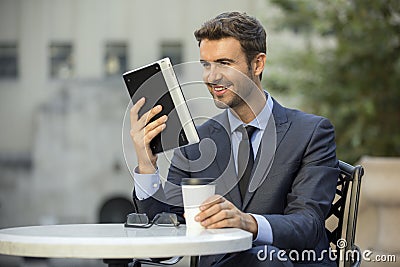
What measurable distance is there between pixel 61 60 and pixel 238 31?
20343 mm

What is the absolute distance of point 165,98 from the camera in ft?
5.91

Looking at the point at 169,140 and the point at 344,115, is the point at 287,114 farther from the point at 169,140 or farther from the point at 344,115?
the point at 344,115

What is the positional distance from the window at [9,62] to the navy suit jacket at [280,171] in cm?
2076

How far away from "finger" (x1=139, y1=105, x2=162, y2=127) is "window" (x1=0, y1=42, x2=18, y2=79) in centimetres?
2096

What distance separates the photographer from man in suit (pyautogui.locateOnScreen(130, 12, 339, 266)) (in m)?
1.83

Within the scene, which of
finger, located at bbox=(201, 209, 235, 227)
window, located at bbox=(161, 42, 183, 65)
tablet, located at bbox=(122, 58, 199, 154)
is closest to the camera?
finger, located at bbox=(201, 209, 235, 227)

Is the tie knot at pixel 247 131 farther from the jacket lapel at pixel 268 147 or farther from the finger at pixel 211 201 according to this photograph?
the finger at pixel 211 201

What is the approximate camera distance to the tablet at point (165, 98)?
5.86ft

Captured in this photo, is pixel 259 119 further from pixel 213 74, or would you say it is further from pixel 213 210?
pixel 213 210

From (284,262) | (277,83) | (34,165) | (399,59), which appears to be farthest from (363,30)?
(34,165)

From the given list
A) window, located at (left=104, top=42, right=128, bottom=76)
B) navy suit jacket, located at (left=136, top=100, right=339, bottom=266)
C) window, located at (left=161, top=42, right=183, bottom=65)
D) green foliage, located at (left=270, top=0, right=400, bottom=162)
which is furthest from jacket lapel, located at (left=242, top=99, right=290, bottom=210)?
window, located at (left=161, top=42, right=183, bottom=65)

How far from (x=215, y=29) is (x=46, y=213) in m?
19.2

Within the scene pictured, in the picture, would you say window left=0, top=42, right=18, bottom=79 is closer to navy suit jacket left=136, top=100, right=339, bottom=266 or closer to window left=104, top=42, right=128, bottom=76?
window left=104, top=42, right=128, bottom=76

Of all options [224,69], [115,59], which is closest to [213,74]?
[224,69]
